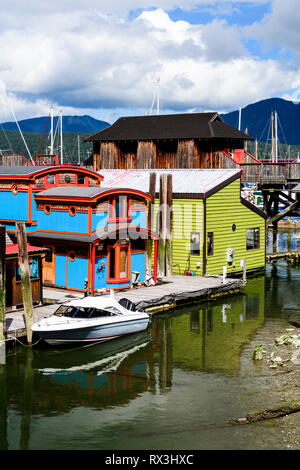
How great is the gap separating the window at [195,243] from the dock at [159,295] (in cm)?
166

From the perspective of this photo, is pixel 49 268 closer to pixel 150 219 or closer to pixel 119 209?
pixel 119 209

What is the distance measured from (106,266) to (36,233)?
15.1 feet

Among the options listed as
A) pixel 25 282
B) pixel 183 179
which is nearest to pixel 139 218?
pixel 183 179

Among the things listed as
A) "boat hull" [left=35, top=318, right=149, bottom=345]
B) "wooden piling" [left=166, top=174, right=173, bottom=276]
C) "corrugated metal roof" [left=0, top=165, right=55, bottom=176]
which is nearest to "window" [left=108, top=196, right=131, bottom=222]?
"wooden piling" [left=166, top=174, right=173, bottom=276]

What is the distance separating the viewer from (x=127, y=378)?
2061 centimetres

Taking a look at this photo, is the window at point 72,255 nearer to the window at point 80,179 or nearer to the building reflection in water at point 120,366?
the building reflection in water at point 120,366

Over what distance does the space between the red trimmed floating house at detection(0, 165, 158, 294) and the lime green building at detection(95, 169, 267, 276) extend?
10.6 feet

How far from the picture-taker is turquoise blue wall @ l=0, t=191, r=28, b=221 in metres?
33.1

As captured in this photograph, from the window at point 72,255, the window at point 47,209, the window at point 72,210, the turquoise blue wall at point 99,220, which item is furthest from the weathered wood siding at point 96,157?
the window at point 72,255

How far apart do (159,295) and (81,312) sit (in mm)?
7277

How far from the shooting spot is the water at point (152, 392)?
15.7m

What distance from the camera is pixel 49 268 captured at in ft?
104

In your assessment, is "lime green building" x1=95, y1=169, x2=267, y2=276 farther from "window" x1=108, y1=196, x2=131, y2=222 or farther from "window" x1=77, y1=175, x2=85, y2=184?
"window" x1=77, y1=175, x2=85, y2=184
